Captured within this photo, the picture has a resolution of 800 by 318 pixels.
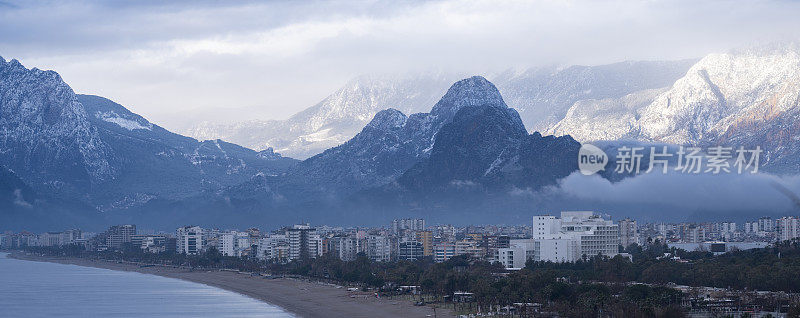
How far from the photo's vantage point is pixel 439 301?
484 ft

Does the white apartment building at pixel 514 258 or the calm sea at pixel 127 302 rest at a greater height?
the white apartment building at pixel 514 258

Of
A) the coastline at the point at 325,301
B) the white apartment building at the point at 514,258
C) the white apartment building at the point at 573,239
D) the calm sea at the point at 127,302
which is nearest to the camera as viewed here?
the coastline at the point at 325,301

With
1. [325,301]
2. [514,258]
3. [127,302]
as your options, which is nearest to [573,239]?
[514,258]

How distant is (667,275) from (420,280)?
29.5 metres

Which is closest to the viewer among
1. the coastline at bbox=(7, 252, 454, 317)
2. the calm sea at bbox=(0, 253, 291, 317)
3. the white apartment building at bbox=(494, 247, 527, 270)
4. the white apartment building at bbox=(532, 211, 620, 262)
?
the coastline at bbox=(7, 252, 454, 317)

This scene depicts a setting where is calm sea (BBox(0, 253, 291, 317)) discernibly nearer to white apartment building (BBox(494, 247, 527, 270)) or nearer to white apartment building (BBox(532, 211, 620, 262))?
white apartment building (BBox(494, 247, 527, 270))

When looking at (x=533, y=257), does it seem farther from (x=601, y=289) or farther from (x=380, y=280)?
(x=601, y=289)

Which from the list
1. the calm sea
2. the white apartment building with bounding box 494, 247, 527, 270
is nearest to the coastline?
the calm sea

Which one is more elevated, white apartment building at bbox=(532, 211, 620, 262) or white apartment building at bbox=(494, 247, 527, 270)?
white apartment building at bbox=(532, 211, 620, 262)

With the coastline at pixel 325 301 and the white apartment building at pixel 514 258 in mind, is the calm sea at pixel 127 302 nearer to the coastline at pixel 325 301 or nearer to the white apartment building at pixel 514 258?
the coastline at pixel 325 301

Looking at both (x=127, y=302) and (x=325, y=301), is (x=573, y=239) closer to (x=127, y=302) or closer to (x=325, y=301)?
(x=325, y=301)

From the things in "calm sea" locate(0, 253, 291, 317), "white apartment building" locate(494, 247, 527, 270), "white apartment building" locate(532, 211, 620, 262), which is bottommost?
"calm sea" locate(0, 253, 291, 317)

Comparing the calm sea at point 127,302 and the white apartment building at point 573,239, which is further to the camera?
the white apartment building at point 573,239

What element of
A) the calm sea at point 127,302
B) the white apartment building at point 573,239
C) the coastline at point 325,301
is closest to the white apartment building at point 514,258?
the white apartment building at point 573,239
